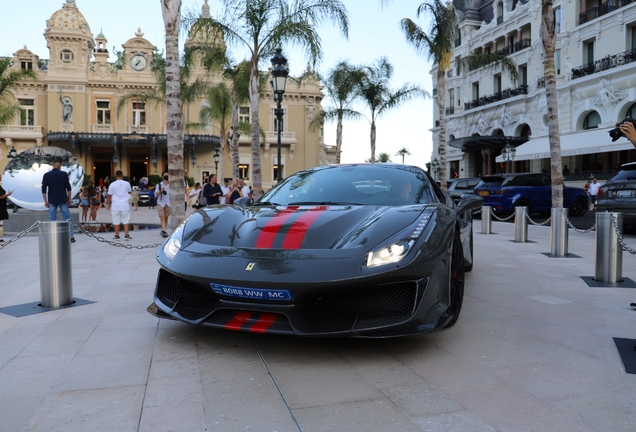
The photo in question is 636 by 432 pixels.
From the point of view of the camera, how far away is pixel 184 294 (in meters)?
3.53

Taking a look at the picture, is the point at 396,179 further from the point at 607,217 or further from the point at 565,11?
the point at 565,11

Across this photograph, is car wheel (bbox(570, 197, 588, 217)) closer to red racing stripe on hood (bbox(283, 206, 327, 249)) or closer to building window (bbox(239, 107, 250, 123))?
red racing stripe on hood (bbox(283, 206, 327, 249))

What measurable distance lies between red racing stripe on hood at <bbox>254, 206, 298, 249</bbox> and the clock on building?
4391 centimetres

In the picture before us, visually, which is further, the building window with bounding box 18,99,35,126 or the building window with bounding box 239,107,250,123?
the building window with bounding box 239,107,250,123

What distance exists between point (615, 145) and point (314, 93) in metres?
28.2

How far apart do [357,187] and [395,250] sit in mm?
1371

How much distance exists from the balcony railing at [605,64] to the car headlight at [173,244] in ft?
93.6

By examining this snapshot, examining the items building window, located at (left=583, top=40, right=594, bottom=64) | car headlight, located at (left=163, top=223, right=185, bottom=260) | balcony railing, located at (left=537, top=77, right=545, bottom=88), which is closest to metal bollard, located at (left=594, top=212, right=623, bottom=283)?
car headlight, located at (left=163, top=223, right=185, bottom=260)

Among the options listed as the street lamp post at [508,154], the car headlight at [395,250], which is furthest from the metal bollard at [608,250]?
the street lamp post at [508,154]

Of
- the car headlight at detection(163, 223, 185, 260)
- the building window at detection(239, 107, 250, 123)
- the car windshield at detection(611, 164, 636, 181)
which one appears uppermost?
the building window at detection(239, 107, 250, 123)

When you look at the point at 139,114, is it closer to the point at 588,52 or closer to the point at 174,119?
the point at 588,52

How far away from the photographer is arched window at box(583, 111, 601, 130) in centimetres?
2923

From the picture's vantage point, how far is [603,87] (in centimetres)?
2775

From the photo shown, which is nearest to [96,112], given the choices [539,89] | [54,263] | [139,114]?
[139,114]
